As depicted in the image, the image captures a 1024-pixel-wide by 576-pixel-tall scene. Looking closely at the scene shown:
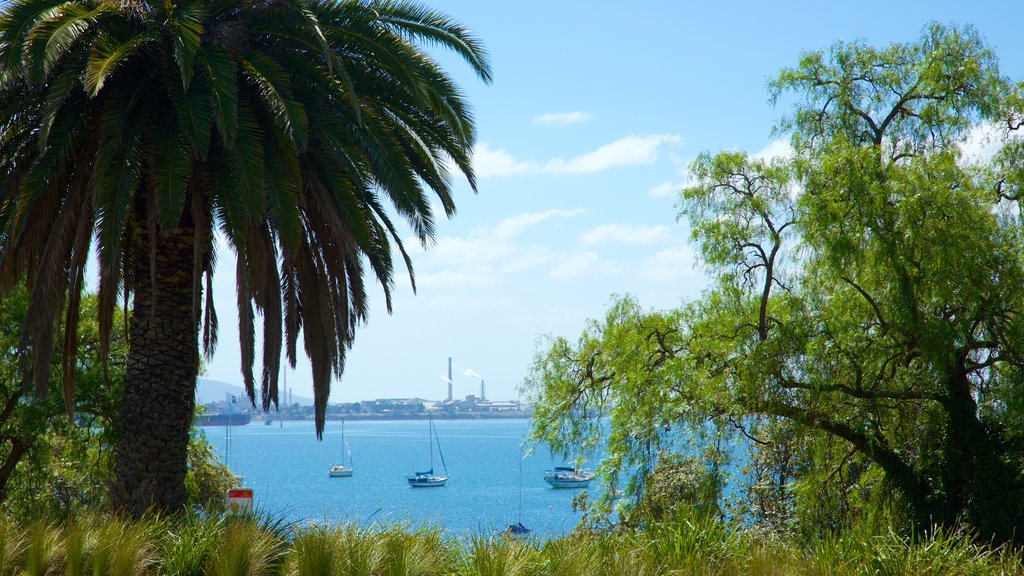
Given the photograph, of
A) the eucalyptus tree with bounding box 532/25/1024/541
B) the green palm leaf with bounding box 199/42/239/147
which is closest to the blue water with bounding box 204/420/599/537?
the eucalyptus tree with bounding box 532/25/1024/541

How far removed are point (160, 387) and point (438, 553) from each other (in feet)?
17.2

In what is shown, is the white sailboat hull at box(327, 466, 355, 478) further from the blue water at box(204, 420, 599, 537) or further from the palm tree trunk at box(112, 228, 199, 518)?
the palm tree trunk at box(112, 228, 199, 518)

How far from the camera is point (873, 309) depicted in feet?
60.3

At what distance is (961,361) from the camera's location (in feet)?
58.6

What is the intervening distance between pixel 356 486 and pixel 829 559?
119143mm

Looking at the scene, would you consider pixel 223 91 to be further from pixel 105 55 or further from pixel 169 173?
pixel 105 55

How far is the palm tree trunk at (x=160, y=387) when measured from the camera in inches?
527

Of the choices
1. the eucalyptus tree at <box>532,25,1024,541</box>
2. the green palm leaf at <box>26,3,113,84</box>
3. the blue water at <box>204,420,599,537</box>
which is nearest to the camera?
the green palm leaf at <box>26,3,113,84</box>

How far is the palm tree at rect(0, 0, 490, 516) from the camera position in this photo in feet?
39.7

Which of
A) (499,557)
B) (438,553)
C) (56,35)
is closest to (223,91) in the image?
(56,35)

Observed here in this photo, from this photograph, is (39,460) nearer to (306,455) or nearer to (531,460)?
(531,460)

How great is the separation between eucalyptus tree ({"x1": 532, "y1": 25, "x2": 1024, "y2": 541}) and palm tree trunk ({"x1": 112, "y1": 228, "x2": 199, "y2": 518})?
1003 centimetres

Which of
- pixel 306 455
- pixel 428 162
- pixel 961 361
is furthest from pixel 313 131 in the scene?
pixel 306 455

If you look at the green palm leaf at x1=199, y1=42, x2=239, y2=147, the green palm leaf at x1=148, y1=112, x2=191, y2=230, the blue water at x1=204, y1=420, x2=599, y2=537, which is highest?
the green palm leaf at x1=199, y1=42, x2=239, y2=147
